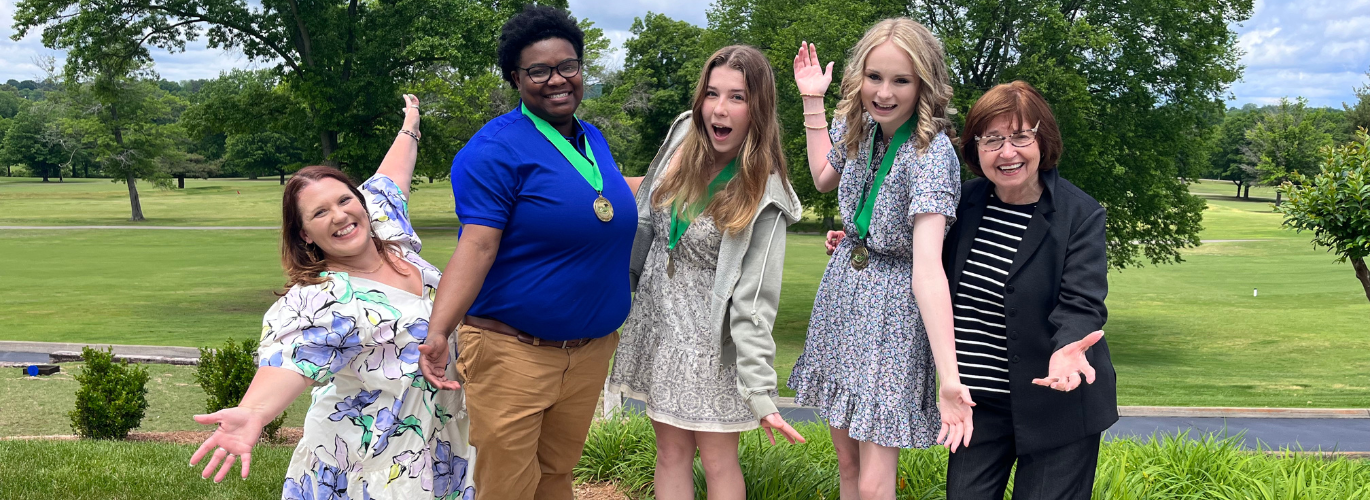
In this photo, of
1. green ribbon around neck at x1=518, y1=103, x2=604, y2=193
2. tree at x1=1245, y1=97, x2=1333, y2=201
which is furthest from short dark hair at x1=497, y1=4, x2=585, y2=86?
tree at x1=1245, y1=97, x2=1333, y2=201

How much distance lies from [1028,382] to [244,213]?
222 feet

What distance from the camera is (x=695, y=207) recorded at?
3439 millimetres

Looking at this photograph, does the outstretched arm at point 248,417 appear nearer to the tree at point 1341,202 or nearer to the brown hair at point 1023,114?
the brown hair at point 1023,114

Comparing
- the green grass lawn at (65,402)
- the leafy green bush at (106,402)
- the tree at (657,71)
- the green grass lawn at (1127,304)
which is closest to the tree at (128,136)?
the green grass lawn at (1127,304)

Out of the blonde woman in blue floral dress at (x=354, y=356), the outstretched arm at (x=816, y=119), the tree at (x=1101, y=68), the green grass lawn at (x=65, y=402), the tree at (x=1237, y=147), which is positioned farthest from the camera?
the tree at (x=1237, y=147)

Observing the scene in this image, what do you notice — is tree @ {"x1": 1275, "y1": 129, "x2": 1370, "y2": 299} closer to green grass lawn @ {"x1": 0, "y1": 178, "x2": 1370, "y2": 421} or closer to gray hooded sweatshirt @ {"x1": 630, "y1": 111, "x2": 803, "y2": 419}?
green grass lawn @ {"x1": 0, "y1": 178, "x2": 1370, "y2": 421}

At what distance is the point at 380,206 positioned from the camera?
3.52 metres

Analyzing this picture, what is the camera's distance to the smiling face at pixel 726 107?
11.1 ft

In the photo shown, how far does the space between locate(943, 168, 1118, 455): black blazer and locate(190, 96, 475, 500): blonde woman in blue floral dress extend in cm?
192

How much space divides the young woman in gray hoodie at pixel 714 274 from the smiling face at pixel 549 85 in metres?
0.49

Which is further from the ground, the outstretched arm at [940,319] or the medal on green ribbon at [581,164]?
the medal on green ribbon at [581,164]

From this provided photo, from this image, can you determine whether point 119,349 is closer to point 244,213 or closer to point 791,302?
point 791,302

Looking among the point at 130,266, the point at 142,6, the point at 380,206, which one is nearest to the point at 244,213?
the point at 130,266

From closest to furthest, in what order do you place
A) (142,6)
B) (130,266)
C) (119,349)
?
(119,349)
(142,6)
(130,266)
